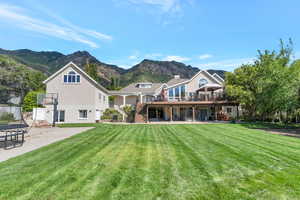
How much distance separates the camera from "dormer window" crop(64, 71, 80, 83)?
21.5 metres

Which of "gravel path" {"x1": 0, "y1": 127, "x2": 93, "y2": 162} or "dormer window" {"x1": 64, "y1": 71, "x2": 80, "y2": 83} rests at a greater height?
"dormer window" {"x1": 64, "y1": 71, "x2": 80, "y2": 83}

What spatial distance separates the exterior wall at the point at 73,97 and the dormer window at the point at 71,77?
0.39 metres

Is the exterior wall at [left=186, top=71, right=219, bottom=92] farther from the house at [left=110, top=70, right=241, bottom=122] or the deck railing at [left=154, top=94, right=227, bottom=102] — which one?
the deck railing at [left=154, top=94, right=227, bottom=102]

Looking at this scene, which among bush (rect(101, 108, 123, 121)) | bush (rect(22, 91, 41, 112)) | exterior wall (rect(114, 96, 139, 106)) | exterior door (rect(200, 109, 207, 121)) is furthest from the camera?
bush (rect(22, 91, 41, 112))

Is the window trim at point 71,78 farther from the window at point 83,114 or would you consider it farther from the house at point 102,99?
the window at point 83,114

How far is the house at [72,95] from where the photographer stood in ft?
69.9

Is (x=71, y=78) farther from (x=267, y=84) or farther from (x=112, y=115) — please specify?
(x=267, y=84)

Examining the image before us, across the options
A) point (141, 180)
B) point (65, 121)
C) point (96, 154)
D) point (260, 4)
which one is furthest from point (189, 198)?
point (65, 121)

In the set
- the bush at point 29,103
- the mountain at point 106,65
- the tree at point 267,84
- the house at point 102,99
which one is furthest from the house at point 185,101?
the mountain at point 106,65

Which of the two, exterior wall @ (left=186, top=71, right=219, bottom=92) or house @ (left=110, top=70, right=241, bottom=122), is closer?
house @ (left=110, top=70, right=241, bottom=122)

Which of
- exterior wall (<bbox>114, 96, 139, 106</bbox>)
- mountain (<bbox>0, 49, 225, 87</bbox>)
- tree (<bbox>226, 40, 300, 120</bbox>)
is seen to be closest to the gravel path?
exterior wall (<bbox>114, 96, 139, 106</bbox>)

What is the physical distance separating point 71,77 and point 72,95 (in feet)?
8.26

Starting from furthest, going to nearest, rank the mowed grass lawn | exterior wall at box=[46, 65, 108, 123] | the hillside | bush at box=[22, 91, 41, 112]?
the hillside → bush at box=[22, 91, 41, 112] → exterior wall at box=[46, 65, 108, 123] → the mowed grass lawn

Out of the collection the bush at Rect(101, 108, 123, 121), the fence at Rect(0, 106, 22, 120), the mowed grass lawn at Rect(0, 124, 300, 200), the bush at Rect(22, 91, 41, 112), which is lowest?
the mowed grass lawn at Rect(0, 124, 300, 200)
